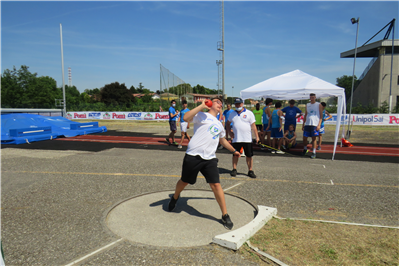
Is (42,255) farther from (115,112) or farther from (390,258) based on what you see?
(115,112)

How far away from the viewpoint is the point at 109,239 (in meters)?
3.38

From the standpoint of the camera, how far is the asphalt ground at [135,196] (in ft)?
10.1

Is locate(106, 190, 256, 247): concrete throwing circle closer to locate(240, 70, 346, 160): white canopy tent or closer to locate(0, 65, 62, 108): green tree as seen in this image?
locate(240, 70, 346, 160): white canopy tent

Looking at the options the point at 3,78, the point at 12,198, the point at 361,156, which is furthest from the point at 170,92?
the point at 3,78

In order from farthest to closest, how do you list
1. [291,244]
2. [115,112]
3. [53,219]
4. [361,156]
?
[115,112], [361,156], [53,219], [291,244]

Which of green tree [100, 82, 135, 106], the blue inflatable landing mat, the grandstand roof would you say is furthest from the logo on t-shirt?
green tree [100, 82, 135, 106]

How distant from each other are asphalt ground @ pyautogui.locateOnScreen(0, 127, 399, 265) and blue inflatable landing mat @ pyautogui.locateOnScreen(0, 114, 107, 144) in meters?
3.96

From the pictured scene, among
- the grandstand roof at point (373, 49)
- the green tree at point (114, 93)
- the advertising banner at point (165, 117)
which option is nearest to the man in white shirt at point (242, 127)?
the advertising banner at point (165, 117)

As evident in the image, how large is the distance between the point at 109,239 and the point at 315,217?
3.13 meters

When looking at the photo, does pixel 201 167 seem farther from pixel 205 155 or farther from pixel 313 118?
pixel 313 118

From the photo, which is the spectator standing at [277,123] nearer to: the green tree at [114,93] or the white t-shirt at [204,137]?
the white t-shirt at [204,137]

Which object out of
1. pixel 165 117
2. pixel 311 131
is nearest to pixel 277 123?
pixel 311 131

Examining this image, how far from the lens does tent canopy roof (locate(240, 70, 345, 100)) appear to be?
10477 millimetres

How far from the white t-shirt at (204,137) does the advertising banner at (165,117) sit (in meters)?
23.8
